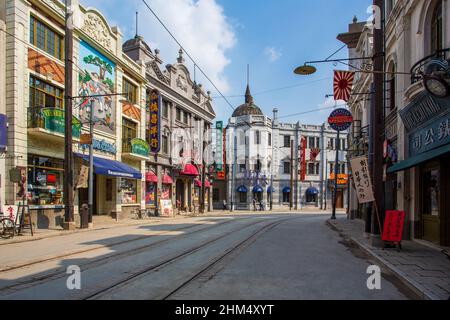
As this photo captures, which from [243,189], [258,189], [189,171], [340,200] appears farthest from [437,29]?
[340,200]

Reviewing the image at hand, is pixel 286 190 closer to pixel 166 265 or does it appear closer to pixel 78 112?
pixel 78 112

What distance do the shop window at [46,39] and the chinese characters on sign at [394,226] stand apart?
688 inches

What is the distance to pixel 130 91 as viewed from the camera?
2820cm

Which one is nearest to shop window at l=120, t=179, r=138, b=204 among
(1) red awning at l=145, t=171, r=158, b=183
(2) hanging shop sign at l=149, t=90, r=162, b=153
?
(1) red awning at l=145, t=171, r=158, b=183

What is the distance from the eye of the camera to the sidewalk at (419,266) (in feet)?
22.2

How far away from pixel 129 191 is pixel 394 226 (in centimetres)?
1993

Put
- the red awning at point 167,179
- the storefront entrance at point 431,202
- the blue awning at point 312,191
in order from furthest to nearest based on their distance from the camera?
the blue awning at point 312,191 → the red awning at point 167,179 → the storefront entrance at point 431,202

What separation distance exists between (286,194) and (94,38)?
36924 mm

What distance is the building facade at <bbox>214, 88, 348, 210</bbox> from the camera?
2051 inches

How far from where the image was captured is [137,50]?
29.9 meters

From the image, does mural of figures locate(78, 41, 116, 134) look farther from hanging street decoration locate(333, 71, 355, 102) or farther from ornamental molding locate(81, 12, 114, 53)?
hanging street decoration locate(333, 71, 355, 102)

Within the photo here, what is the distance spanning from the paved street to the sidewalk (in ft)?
0.96

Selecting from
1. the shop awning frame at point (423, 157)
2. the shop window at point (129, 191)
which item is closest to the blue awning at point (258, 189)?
the shop window at point (129, 191)

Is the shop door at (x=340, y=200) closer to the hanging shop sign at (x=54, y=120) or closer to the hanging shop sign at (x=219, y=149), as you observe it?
the hanging shop sign at (x=219, y=149)
